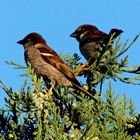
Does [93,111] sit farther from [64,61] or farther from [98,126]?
[64,61]

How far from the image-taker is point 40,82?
4.01 m

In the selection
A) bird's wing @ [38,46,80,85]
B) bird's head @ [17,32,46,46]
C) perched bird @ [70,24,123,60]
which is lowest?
bird's wing @ [38,46,80,85]

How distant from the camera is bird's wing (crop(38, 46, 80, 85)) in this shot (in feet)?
19.4

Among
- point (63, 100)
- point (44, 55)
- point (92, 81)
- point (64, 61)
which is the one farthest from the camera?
point (44, 55)

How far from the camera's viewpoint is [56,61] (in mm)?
6434

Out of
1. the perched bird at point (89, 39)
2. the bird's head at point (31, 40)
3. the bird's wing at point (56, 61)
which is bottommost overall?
the bird's wing at point (56, 61)

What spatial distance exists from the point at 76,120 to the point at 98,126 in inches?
8.9

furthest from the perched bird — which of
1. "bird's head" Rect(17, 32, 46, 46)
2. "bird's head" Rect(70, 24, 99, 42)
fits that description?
"bird's head" Rect(17, 32, 46, 46)

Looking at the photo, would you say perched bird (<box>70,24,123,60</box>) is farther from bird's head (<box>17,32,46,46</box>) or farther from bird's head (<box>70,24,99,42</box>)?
bird's head (<box>17,32,46,46</box>)

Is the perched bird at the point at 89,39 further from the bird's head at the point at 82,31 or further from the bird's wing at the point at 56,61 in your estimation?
the bird's wing at the point at 56,61

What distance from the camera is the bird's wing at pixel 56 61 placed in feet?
19.4

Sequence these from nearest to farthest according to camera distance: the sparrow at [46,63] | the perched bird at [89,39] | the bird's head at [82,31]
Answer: the sparrow at [46,63] < the perched bird at [89,39] < the bird's head at [82,31]

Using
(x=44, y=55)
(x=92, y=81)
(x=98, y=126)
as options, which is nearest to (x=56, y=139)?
(x=98, y=126)

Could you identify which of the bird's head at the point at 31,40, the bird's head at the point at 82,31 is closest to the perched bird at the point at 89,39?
the bird's head at the point at 82,31
